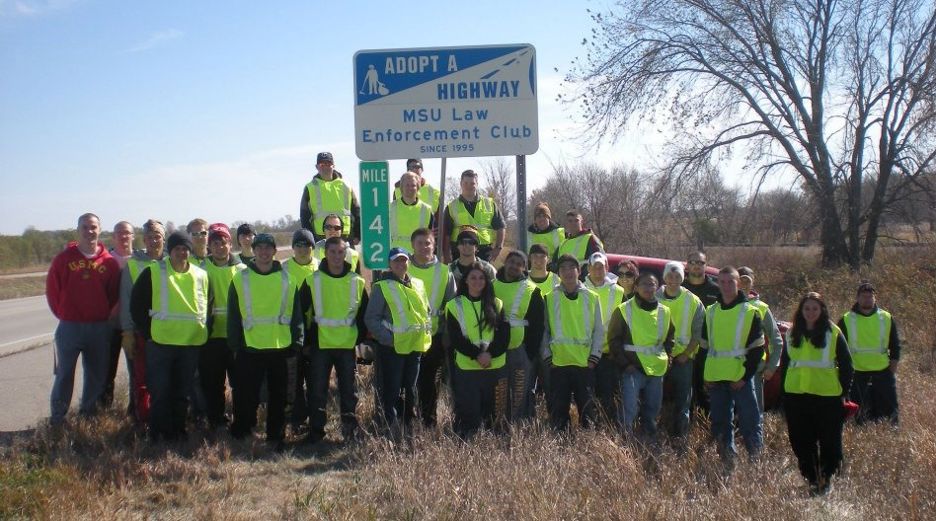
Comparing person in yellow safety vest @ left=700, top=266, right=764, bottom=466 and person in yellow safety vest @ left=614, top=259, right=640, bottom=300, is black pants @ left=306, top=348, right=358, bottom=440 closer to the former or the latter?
person in yellow safety vest @ left=614, top=259, right=640, bottom=300

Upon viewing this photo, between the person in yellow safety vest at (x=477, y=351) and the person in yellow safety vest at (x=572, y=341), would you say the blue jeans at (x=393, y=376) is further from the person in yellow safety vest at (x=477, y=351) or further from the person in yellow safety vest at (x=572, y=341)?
the person in yellow safety vest at (x=572, y=341)

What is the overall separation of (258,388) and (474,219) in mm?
2825

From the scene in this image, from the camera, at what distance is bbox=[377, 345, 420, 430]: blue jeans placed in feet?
21.6

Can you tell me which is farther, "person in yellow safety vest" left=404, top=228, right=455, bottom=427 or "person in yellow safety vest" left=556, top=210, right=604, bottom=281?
"person in yellow safety vest" left=556, top=210, right=604, bottom=281

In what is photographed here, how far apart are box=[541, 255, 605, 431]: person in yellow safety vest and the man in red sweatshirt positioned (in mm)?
3890

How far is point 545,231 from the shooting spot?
8.55m

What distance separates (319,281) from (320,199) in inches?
81.7

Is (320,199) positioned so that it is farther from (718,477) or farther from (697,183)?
(697,183)

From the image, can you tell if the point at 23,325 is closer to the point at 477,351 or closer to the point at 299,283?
the point at 299,283

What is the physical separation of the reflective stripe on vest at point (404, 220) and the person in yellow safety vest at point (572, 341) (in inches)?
78.0

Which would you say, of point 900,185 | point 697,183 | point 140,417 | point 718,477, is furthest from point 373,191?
point 900,185

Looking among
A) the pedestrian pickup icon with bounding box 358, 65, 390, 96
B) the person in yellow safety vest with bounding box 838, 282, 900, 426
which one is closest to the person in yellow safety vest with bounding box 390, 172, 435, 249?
the pedestrian pickup icon with bounding box 358, 65, 390, 96

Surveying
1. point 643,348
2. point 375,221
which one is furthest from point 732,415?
point 375,221

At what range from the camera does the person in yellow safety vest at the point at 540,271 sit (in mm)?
6898
